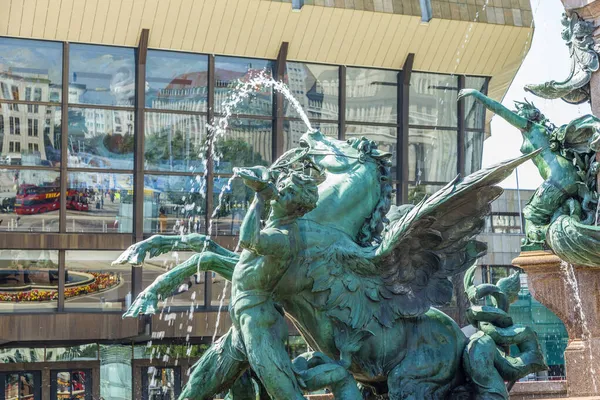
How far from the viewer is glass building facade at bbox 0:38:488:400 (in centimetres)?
2942

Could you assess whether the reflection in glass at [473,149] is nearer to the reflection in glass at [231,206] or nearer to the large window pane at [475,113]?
the large window pane at [475,113]

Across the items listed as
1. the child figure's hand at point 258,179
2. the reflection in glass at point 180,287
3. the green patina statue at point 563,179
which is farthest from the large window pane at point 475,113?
the child figure's hand at point 258,179

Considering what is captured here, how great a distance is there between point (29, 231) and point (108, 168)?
8.75ft

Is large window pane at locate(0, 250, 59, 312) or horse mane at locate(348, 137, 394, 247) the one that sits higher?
horse mane at locate(348, 137, 394, 247)

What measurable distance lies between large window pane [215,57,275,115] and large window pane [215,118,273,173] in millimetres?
383

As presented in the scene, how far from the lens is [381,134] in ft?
108

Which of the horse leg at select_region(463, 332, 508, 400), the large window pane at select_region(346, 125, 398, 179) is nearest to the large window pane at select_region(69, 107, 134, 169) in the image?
the large window pane at select_region(346, 125, 398, 179)

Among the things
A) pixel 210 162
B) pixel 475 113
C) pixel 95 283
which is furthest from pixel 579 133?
pixel 475 113

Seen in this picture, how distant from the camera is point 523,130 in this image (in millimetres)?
10812

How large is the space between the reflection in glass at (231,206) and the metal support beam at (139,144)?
2.00m

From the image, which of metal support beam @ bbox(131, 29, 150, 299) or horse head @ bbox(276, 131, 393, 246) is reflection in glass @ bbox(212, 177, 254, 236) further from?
horse head @ bbox(276, 131, 393, 246)

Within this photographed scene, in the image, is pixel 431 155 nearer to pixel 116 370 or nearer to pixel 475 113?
pixel 475 113

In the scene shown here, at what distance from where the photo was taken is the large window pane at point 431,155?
33312mm

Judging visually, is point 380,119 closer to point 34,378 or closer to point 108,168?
point 108,168
